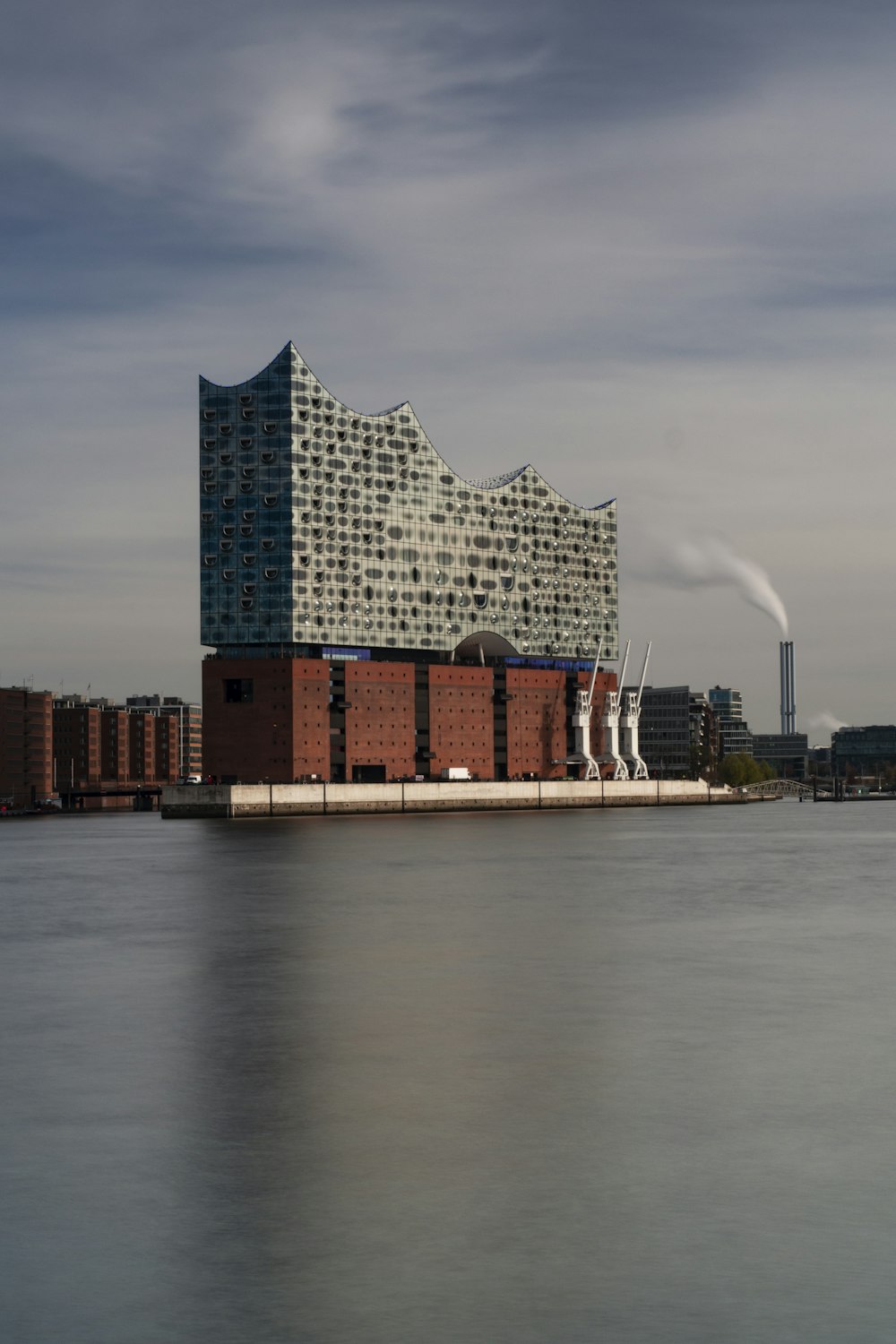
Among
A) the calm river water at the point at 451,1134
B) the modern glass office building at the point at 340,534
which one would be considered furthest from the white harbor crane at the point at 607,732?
the calm river water at the point at 451,1134

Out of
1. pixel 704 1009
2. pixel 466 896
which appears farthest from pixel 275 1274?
pixel 466 896

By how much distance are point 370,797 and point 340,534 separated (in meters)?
25.2

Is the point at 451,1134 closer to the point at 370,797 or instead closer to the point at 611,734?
the point at 370,797

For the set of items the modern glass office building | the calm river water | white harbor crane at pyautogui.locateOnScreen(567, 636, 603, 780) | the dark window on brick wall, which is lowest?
the calm river water

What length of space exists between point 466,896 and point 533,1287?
39354 mm

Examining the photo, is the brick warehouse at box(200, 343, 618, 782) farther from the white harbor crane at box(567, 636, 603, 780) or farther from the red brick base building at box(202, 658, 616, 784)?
the white harbor crane at box(567, 636, 603, 780)

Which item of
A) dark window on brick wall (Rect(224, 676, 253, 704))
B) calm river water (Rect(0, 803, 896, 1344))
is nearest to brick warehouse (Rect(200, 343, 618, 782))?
dark window on brick wall (Rect(224, 676, 253, 704))

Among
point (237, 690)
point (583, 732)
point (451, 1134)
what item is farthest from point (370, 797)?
point (451, 1134)

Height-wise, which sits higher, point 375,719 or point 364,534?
point 364,534

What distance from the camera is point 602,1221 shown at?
512 inches

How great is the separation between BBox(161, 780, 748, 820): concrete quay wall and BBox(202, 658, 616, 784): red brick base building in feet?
6.79

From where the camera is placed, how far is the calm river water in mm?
11164

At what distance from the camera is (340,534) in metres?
151

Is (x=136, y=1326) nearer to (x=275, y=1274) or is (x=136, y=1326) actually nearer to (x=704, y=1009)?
(x=275, y=1274)
